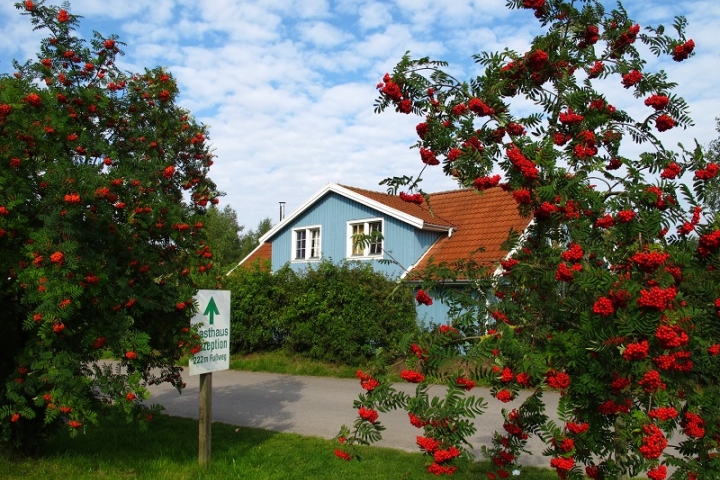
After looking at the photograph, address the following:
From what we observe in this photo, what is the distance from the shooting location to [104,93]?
24.1 ft

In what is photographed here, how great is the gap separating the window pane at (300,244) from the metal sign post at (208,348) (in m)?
15.8

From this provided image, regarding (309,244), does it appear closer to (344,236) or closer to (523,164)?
(344,236)

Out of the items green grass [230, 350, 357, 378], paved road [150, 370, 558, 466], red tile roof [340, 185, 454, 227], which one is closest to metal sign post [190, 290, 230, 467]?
paved road [150, 370, 558, 466]

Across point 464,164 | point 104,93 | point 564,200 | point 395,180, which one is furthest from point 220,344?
point 564,200

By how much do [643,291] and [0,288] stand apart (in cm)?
514

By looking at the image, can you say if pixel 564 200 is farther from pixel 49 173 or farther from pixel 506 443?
pixel 49 173

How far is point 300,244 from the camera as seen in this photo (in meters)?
23.1

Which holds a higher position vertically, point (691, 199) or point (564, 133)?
point (564, 133)

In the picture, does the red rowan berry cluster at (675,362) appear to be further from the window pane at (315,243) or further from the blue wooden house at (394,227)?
the window pane at (315,243)

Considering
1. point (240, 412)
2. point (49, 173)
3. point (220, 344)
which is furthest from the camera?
point (240, 412)

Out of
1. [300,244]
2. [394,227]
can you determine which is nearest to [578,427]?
[394,227]

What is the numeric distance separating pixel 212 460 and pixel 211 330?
139cm

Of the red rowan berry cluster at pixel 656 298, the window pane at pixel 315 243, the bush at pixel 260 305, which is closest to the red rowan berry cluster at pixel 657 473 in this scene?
the red rowan berry cluster at pixel 656 298

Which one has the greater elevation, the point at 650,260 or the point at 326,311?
the point at 650,260
